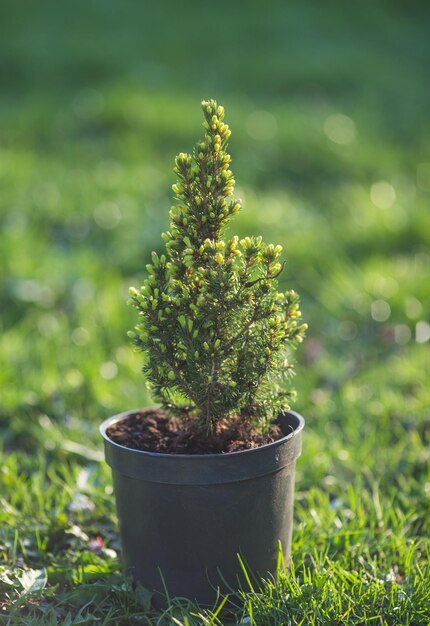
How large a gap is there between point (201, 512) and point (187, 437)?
25 cm

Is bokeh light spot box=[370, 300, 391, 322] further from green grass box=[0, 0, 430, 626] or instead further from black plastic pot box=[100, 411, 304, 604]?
black plastic pot box=[100, 411, 304, 604]

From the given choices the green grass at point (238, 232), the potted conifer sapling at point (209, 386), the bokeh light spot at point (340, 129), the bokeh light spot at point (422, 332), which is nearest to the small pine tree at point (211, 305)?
the potted conifer sapling at point (209, 386)

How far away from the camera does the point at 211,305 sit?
2164mm

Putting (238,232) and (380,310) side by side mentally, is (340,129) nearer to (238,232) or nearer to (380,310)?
(238,232)

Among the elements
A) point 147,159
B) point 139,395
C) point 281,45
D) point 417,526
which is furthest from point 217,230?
point 281,45

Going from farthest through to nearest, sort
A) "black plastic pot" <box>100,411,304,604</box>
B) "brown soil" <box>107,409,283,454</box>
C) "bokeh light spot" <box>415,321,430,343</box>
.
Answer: "bokeh light spot" <box>415,321,430,343</box> → "brown soil" <box>107,409,283,454</box> → "black plastic pot" <box>100,411,304,604</box>

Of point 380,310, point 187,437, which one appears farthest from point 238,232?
point 187,437

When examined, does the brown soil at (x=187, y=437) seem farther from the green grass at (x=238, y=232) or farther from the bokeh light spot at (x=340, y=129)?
the bokeh light spot at (x=340, y=129)

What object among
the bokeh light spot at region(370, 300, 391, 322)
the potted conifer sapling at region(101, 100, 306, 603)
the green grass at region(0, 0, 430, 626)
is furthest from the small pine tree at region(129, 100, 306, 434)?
the bokeh light spot at region(370, 300, 391, 322)

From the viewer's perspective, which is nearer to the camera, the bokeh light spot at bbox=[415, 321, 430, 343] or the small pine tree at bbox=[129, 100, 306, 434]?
the small pine tree at bbox=[129, 100, 306, 434]

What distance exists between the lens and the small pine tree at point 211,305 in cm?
216

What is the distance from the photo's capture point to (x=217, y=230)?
223cm

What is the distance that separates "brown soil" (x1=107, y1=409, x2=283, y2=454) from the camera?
2270 millimetres

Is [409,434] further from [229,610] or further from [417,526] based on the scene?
[229,610]
